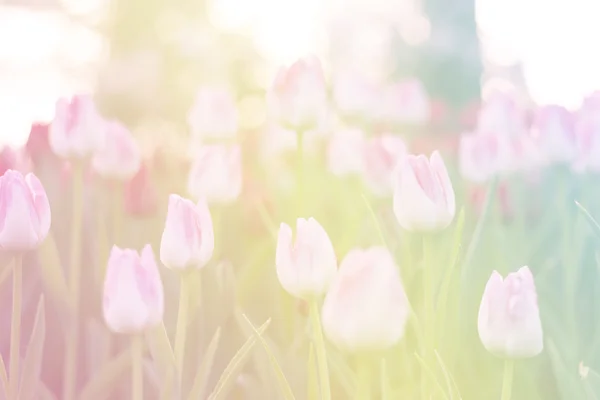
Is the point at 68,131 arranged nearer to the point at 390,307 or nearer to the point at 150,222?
the point at 150,222

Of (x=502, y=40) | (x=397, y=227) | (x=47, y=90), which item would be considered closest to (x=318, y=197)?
(x=397, y=227)

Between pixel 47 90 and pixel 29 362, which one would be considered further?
pixel 47 90

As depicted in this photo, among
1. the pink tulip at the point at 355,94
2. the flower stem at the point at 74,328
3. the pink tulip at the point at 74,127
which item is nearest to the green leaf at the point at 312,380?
the flower stem at the point at 74,328

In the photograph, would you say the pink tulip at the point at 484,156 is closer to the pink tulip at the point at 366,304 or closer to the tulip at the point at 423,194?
the tulip at the point at 423,194

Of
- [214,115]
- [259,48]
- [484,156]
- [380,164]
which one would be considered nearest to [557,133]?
[484,156]

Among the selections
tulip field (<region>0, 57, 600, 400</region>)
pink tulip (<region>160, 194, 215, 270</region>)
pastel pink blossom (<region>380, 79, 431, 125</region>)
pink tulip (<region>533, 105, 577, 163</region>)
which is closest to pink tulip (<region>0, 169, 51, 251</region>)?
tulip field (<region>0, 57, 600, 400</region>)

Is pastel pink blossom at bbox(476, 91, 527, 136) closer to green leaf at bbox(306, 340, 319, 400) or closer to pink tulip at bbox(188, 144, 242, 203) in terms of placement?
pink tulip at bbox(188, 144, 242, 203)

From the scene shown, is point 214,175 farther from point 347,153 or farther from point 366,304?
point 366,304
